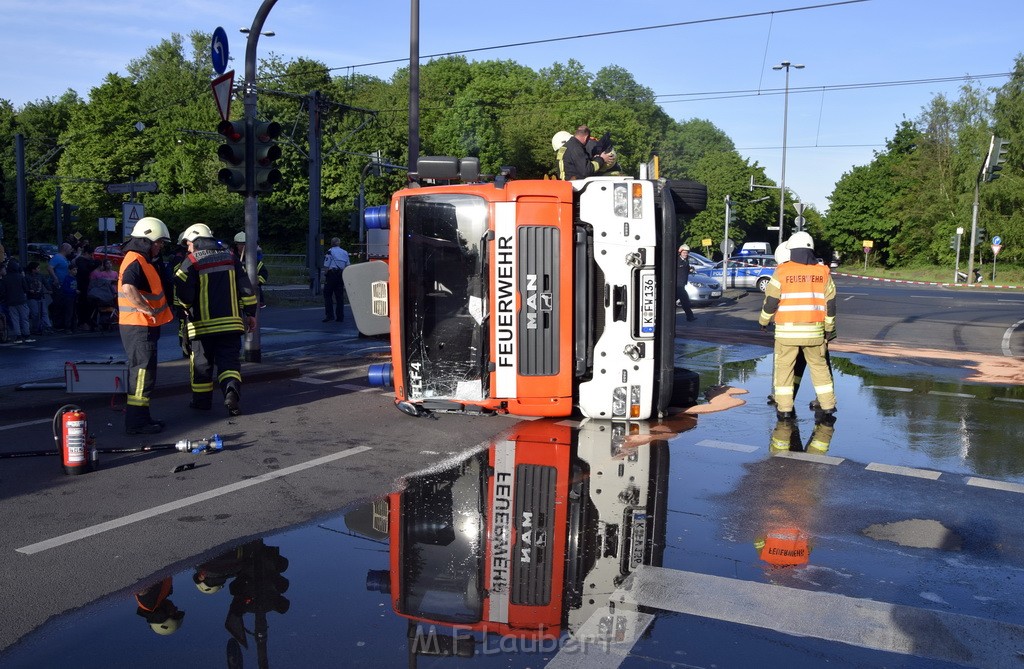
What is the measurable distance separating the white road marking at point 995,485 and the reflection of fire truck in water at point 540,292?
2565mm

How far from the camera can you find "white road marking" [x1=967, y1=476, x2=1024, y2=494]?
6672 millimetres

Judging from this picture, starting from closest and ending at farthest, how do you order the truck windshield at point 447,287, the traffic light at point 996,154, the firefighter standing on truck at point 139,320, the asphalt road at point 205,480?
1. the asphalt road at point 205,480
2. the firefighter standing on truck at point 139,320
3. the truck windshield at point 447,287
4. the traffic light at point 996,154

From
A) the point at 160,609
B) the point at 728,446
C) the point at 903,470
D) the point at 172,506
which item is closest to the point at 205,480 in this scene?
the point at 172,506

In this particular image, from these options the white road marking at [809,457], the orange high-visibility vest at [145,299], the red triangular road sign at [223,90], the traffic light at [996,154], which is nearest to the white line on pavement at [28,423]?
the orange high-visibility vest at [145,299]

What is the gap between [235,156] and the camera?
11453 millimetres

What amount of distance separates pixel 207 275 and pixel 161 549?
4.23 m

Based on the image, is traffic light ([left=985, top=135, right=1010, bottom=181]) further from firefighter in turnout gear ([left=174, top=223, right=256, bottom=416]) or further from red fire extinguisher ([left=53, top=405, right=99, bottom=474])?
red fire extinguisher ([left=53, top=405, right=99, bottom=474])

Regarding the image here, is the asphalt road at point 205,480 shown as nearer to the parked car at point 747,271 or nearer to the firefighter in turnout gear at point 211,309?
the firefighter in turnout gear at point 211,309

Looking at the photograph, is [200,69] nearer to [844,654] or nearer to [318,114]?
[318,114]

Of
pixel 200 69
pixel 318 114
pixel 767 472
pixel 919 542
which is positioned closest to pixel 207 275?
pixel 767 472

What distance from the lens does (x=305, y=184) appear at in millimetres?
59719

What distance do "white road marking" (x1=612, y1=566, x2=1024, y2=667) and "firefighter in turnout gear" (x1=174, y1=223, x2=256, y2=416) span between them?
5500 millimetres

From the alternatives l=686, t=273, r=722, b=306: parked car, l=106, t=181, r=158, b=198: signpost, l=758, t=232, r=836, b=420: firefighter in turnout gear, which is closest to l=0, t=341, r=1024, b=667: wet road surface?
l=758, t=232, r=836, b=420: firefighter in turnout gear

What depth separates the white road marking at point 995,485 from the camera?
6.67 m
